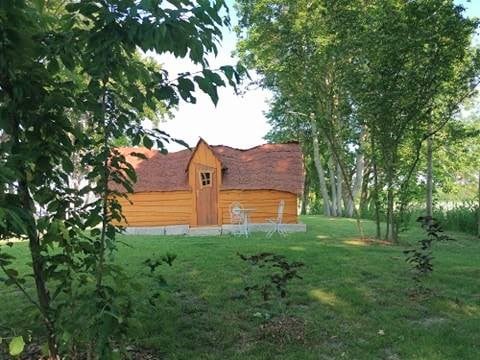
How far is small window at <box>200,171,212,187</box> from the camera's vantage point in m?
20.8

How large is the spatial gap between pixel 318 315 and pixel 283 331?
79 centimetres

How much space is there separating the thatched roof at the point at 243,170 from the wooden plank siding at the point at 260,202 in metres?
0.25

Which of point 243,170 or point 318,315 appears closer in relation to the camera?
point 318,315

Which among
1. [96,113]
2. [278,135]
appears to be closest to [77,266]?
[96,113]

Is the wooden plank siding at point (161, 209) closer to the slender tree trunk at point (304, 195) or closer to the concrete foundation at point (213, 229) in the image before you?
the concrete foundation at point (213, 229)

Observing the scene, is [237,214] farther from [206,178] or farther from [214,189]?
[206,178]

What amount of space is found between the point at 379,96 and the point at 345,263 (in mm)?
5719

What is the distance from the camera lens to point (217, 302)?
561cm

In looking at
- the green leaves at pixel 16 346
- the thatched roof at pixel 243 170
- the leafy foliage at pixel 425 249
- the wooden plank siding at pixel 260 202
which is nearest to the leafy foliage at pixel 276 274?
the leafy foliage at pixel 425 249

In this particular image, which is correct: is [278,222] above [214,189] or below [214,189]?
below

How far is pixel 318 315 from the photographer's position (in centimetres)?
519

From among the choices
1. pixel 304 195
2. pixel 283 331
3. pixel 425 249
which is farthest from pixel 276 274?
pixel 304 195

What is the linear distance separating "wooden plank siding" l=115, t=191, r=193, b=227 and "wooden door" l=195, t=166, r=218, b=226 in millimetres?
442

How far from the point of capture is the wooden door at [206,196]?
2066 centimetres
